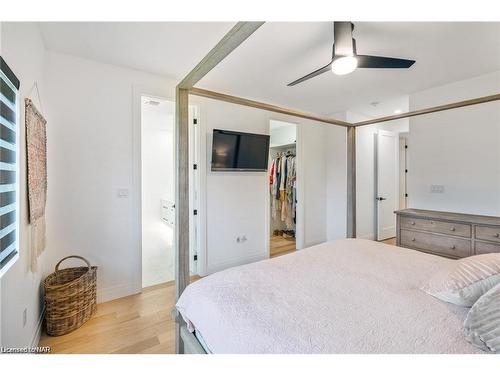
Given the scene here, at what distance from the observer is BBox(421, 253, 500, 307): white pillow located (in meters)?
0.97

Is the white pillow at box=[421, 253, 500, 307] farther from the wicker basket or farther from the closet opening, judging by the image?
the closet opening

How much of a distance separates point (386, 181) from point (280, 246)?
2244 millimetres

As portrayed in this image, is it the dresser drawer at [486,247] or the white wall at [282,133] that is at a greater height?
the white wall at [282,133]

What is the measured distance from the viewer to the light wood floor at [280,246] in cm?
382

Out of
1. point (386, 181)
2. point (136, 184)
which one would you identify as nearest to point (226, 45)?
point (136, 184)

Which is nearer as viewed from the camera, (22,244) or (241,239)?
(22,244)

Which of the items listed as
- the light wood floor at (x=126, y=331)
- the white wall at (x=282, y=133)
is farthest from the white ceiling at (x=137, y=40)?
the white wall at (x=282, y=133)

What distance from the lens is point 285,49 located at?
206 centimetres

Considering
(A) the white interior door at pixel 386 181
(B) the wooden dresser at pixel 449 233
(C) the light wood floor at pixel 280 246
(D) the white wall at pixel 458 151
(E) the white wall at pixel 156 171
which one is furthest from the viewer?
(E) the white wall at pixel 156 171

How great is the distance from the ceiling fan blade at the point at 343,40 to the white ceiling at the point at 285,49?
0.15m

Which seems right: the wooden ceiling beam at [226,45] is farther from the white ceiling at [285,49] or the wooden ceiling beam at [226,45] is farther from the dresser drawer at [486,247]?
the dresser drawer at [486,247]

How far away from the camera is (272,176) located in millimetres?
4641

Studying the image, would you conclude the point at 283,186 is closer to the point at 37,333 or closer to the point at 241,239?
the point at 241,239
